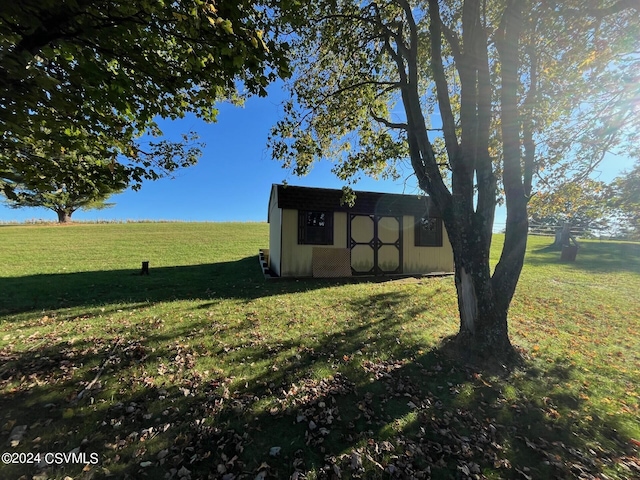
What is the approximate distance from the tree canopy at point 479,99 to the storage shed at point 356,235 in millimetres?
4023

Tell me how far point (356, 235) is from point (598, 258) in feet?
62.5

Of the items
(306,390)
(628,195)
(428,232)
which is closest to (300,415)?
(306,390)

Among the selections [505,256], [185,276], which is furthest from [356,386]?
[185,276]

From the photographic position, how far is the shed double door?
12.1m

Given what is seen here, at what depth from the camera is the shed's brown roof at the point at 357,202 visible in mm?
11156

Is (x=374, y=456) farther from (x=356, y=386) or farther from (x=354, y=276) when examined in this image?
(x=354, y=276)

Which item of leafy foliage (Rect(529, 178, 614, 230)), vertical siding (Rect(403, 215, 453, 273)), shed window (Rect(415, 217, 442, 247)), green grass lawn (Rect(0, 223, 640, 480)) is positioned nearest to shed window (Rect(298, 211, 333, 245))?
vertical siding (Rect(403, 215, 453, 273))

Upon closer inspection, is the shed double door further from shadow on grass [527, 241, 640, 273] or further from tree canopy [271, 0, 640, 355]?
shadow on grass [527, 241, 640, 273]

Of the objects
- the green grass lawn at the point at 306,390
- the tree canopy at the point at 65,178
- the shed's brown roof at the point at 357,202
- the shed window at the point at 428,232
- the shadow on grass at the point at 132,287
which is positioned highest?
the shed's brown roof at the point at 357,202

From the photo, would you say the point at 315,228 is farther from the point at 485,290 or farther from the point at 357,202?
the point at 485,290

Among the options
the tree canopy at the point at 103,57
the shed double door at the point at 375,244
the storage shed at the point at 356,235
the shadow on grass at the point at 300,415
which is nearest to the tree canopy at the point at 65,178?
the tree canopy at the point at 103,57

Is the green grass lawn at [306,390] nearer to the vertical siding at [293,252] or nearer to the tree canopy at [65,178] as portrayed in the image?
the tree canopy at [65,178]

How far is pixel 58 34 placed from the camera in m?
2.76

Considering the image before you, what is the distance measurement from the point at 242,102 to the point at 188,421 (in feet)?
21.7
